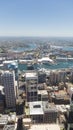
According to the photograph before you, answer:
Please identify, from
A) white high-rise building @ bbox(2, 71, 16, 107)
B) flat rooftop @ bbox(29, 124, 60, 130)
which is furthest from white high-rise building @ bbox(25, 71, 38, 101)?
flat rooftop @ bbox(29, 124, 60, 130)

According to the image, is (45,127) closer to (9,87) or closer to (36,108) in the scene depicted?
(36,108)

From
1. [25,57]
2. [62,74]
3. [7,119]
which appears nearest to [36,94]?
[7,119]

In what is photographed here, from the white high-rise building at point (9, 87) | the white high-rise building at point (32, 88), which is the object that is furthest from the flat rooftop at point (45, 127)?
the white high-rise building at point (9, 87)

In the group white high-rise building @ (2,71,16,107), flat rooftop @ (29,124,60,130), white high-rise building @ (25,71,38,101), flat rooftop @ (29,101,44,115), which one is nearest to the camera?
flat rooftop @ (29,124,60,130)

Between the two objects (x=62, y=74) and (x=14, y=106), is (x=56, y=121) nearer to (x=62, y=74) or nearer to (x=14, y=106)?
(x=14, y=106)

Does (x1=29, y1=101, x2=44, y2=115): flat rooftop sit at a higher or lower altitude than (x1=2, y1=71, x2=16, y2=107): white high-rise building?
lower

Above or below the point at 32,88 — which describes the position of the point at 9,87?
above

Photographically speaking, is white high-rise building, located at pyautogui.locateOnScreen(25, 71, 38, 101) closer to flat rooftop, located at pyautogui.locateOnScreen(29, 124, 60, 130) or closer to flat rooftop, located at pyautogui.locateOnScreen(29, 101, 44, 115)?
flat rooftop, located at pyautogui.locateOnScreen(29, 101, 44, 115)

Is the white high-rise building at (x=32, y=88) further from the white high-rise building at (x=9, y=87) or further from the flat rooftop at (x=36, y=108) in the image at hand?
the flat rooftop at (x=36, y=108)

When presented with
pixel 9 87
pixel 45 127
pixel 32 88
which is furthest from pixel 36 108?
pixel 9 87
